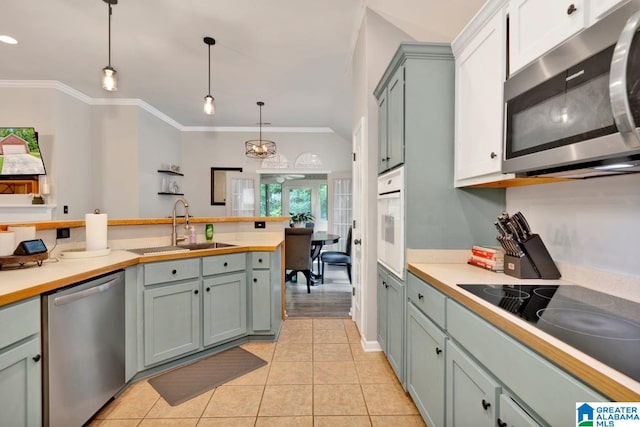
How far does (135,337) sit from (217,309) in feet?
1.96

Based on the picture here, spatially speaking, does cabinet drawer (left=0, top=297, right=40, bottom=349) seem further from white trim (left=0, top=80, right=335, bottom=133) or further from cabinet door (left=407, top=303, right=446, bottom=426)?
white trim (left=0, top=80, right=335, bottom=133)

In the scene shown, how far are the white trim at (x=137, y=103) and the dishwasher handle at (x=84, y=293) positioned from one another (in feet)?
12.5

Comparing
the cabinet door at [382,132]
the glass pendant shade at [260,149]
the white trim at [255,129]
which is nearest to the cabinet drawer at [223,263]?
the cabinet door at [382,132]

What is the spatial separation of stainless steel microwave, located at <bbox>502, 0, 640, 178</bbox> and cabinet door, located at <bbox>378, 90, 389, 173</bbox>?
103 cm

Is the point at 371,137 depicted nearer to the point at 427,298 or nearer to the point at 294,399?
the point at 427,298

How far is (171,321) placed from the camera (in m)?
2.19

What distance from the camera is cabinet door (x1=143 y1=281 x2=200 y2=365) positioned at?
82.0 inches

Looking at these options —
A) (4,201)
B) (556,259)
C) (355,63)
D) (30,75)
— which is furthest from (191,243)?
(30,75)

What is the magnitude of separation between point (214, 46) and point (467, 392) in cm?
360

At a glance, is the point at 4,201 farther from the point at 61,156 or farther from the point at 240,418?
the point at 240,418

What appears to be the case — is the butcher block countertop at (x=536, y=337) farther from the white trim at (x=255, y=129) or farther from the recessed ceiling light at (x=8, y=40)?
the white trim at (x=255, y=129)

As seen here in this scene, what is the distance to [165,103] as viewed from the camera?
4859 millimetres

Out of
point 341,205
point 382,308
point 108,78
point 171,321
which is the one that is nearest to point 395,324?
point 382,308

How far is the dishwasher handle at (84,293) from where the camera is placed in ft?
4.69
